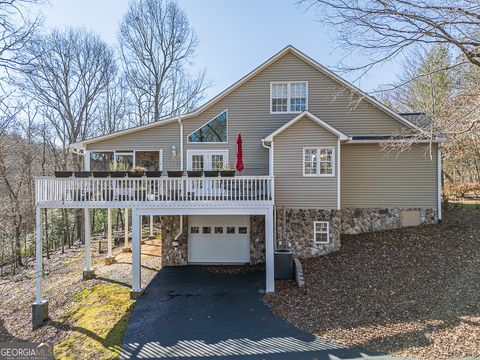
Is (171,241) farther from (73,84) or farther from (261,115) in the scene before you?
(73,84)

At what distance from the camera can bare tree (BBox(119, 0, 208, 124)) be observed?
22.7 m

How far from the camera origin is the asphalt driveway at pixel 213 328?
20.3ft

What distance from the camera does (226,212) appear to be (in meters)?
9.51

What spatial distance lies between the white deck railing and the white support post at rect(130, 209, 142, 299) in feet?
1.99

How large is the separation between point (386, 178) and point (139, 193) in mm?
10107

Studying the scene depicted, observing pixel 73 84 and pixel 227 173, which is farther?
pixel 73 84

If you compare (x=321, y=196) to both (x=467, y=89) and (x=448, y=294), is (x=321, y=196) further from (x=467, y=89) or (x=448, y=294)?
(x=467, y=89)

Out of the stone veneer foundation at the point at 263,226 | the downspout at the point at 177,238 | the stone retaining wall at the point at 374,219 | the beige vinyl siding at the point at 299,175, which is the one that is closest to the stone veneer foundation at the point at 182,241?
the stone veneer foundation at the point at 263,226

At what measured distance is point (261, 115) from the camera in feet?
41.4

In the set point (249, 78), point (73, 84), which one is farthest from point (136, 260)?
point (73, 84)

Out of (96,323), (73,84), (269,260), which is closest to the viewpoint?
(96,323)

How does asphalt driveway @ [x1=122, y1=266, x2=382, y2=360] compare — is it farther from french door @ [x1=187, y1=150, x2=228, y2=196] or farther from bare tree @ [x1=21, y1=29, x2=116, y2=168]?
bare tree @ [x1=21, y1=29, x2=116, y2=168]

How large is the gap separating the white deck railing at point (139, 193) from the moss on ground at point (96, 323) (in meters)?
3.06

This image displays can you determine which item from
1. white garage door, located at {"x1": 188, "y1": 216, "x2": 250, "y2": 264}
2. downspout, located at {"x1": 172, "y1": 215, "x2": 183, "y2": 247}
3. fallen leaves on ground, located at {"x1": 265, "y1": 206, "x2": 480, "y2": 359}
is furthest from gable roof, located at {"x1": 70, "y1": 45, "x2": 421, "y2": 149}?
fallen leaves on ground, located at {"x1": 265, "y1": 206, "x2": 480, "y2": 359}
